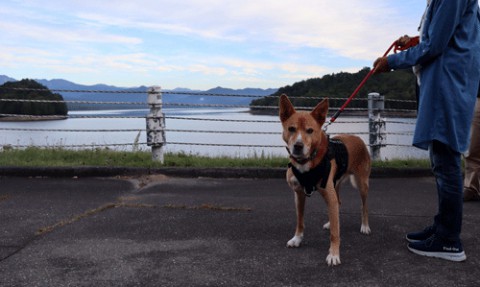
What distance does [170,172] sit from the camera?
645 cm

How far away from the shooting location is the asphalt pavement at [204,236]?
2.79m

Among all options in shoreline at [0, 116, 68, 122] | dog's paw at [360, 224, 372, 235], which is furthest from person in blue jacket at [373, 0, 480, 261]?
shoreline at [0, 116, 68, 122]

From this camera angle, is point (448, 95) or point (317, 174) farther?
point (317, 174)

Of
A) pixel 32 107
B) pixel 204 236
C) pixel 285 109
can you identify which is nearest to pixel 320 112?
pixel 285 109

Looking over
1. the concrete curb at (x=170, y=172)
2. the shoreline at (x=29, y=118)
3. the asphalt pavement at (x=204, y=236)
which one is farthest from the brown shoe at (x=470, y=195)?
the shoreline at (x=29, y=118)

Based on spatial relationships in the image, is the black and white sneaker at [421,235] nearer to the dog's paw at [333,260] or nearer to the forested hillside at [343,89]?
the dog's paw at [333,260]

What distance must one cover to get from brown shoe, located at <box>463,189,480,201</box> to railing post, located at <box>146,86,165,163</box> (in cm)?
484

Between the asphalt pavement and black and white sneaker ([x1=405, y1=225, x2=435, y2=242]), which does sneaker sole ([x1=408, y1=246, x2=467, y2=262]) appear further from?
black and white sneaker ([x1=405, y1=225, x2=435, y2=242])

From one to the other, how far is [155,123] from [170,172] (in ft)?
3.65

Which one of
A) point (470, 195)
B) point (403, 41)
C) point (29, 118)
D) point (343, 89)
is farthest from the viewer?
point (343, 89)

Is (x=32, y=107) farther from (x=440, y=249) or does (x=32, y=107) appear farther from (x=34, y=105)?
(x=440, y=249)

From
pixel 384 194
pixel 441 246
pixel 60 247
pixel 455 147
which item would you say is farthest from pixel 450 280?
pixel 60 247

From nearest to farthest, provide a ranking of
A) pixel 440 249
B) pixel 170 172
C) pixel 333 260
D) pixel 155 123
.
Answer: pixel 333 260, pixel 440 249, pixel 170 172, pixel 155 123

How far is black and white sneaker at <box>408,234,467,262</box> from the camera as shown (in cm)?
303
